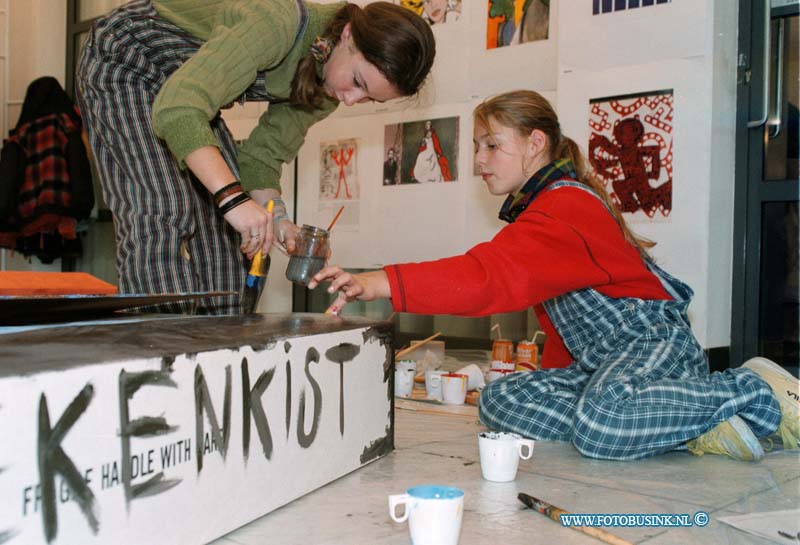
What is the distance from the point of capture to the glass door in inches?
94.2

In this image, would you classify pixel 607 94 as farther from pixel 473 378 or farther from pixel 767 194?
pixel 473 378

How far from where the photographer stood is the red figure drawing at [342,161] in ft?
10.8

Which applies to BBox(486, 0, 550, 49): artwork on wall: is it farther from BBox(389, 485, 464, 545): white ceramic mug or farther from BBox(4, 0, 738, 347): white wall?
BBox(389, 485, 464, 545): white ceramic mug

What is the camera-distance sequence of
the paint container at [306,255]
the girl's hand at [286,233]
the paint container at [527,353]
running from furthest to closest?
the paint container at [527,353] < the girl's hand at [286,233] < the paint container at [306,255]

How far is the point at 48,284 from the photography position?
1.15 meters

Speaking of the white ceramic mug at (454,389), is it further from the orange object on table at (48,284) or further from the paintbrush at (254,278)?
the orange object on table at (48,284)

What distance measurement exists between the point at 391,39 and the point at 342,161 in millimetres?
1834

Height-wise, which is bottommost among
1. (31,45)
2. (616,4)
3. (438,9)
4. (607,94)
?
(607,94)

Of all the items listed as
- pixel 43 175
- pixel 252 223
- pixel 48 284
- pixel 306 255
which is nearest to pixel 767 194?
pixel 306 255

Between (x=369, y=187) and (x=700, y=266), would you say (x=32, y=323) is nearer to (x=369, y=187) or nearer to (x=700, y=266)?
(x=700, y=266)

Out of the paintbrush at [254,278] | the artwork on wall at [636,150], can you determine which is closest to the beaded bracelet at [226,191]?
the paintbrush at [254,278]

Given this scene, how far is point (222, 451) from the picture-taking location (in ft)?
2.92

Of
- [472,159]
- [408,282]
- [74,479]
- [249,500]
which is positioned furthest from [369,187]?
[74,479]

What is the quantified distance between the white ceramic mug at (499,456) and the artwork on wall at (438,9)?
2.13m
